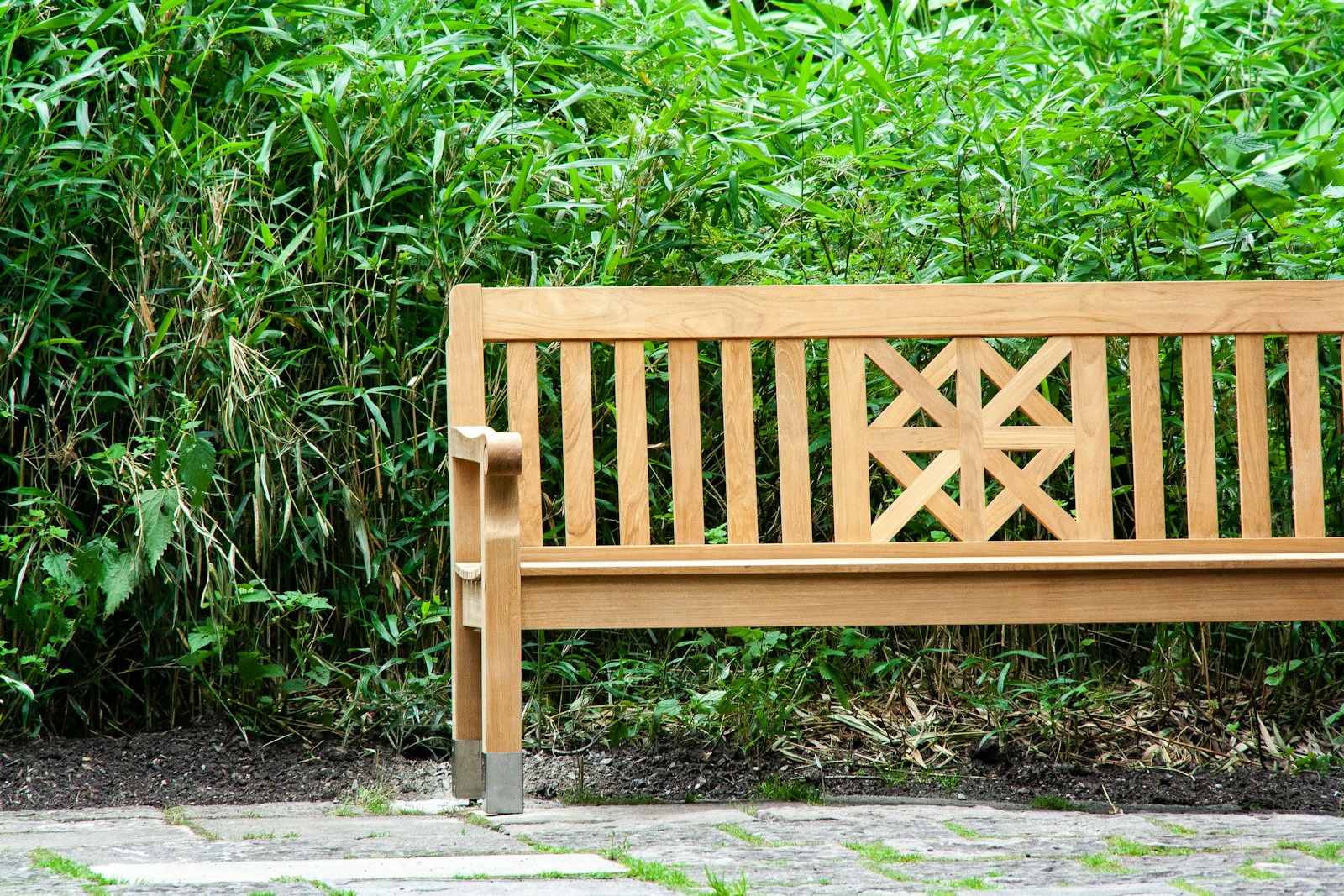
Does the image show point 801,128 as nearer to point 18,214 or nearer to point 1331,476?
point 1331,476

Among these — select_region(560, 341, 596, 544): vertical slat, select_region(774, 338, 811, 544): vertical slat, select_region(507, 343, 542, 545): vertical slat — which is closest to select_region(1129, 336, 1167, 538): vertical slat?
select_region(774, 338, 811, 544): vertical slat

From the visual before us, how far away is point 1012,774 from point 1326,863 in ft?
3.18

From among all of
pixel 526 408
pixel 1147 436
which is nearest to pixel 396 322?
pixel 526 408

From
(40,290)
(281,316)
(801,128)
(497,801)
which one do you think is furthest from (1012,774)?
(40,290)

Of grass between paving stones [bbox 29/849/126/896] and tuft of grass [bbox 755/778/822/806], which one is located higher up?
grass between paving stones [bbox 29/849/126/896]

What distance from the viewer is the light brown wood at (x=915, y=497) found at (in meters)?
2.72

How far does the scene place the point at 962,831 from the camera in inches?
90.4

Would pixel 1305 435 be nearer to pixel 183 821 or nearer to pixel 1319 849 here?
pixel 1319 849

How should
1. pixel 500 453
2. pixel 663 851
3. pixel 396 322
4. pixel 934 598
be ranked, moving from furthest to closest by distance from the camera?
pixel 396 322 < pixel 934 598 < pixel 500 453 < pixel 663 851

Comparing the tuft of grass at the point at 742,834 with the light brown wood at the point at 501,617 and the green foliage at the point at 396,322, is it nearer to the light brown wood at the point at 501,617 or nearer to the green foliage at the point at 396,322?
the light brown wood at the point at 501,617

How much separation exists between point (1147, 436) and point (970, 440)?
1.17ft

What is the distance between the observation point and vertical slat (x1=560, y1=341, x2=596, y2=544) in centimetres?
272

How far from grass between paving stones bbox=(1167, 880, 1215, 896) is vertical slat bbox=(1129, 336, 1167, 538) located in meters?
1.01

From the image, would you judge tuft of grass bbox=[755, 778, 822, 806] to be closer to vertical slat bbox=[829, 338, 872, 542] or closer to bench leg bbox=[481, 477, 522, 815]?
vertical slat bbox=[829, 338, 872, 542]
